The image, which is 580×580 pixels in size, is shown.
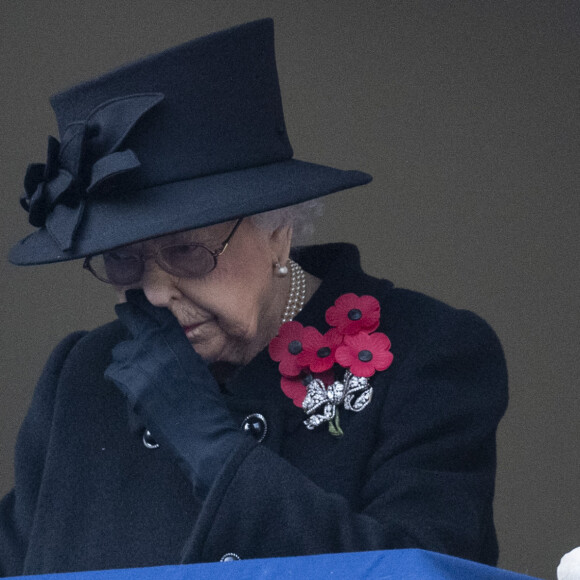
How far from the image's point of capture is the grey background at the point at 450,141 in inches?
133

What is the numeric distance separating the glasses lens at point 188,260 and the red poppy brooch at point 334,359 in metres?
0.25

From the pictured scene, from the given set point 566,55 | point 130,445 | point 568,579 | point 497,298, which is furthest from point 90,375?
point 566,55

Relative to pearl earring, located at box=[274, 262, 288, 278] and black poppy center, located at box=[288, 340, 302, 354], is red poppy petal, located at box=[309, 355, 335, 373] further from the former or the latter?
pearl earring, located at box=[274, 262, 288, 278]

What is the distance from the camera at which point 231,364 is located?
228 cm

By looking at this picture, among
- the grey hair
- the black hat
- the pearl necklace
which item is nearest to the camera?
the black hat

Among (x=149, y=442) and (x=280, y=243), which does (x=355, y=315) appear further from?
(x=149, y=442)

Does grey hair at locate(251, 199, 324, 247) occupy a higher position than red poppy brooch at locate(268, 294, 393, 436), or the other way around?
grey hair at locate(251, 199, 324, 247)

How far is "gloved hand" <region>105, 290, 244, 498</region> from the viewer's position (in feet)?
6.12

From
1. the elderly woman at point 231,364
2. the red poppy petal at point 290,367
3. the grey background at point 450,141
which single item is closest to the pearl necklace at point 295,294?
the elderly woman at point 231,364

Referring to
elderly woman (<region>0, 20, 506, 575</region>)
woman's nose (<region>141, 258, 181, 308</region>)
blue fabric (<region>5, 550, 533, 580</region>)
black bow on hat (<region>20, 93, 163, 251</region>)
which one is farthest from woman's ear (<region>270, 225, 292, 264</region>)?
blue fabric (<region>5, 550, 533, 580</region>)

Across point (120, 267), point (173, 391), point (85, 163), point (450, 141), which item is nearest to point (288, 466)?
point (173, 391)

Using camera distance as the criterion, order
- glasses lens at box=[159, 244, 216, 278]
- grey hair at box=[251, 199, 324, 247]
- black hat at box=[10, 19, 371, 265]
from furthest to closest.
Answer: grey hair at box=[251, 199, 324, 247]
glasses lens at box=[159, 244, 216, 278]
black hat at box=[10, 19, 371, 265]

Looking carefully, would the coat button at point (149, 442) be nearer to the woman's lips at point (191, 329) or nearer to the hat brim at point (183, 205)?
the woman's lips at point (191, 329)

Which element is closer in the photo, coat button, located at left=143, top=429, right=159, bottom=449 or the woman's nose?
the woman's nose
